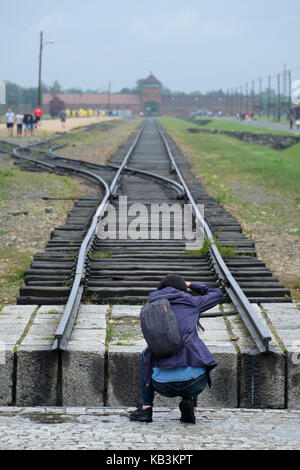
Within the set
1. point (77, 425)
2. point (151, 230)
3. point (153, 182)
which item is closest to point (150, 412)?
point (77, 425)

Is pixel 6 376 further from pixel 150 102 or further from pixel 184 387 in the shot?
pixel 150 102

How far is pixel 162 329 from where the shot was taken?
4.33 meters

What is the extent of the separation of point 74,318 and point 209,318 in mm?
1224

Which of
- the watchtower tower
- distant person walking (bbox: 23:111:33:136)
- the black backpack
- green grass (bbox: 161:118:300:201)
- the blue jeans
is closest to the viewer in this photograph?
the black backpack

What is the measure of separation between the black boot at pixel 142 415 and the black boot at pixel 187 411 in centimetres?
22

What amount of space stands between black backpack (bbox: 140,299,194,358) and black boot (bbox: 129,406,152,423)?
1.52ft

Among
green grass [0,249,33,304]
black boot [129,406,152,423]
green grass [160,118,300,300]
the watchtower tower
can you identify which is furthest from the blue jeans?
the watchtower tower

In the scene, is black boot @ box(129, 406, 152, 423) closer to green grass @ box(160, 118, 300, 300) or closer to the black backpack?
the black backpack

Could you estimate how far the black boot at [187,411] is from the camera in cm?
451

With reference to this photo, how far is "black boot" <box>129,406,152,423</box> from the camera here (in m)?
4.57

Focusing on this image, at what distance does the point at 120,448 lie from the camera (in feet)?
13.0

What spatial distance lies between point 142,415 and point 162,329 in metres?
0.66

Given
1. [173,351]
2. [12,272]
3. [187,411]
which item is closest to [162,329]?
[173,351]

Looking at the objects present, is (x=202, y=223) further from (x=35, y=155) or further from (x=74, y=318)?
(x=35, y=155)
